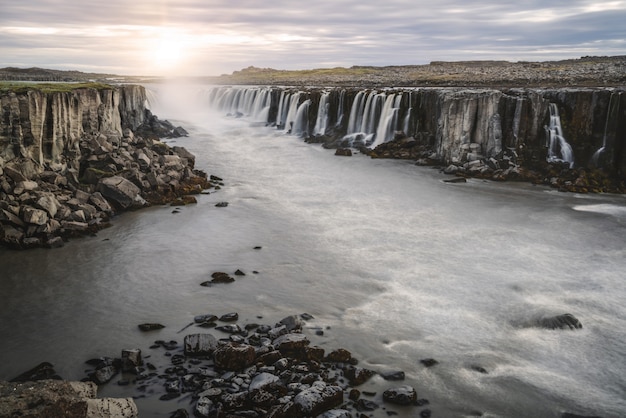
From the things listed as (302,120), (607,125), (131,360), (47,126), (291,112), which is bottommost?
(131,360)

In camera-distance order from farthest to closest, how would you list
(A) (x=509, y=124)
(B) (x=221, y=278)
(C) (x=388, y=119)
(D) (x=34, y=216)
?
1. (C) (x=388, y=119)
2. (A) (x=509, y=124)
3. (D) (x=34, y=216)
4. (B) (x=221, y=278)

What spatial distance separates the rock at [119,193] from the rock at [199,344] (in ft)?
46.0

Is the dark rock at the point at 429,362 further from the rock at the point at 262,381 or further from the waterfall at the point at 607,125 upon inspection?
the waterfall at the point at 607,125

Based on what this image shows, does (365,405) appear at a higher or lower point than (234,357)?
lower

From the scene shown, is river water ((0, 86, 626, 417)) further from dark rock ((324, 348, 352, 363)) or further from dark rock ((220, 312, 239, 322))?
dark rock ((324, 348, 352, 363))

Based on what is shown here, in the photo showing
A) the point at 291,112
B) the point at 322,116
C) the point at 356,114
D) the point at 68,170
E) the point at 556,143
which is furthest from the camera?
the point at 291,112

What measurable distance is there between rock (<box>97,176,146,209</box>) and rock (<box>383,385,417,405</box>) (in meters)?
18.0

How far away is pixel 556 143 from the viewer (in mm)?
34250

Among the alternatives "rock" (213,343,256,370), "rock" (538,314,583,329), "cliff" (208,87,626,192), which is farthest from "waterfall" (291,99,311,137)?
"rock" (213,343,256,370)

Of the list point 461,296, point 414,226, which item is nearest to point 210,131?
point 414,226

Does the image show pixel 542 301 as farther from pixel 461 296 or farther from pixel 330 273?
pixel 330 273

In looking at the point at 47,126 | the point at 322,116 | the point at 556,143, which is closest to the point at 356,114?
the point at 322,116

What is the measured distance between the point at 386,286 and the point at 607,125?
76.8ft

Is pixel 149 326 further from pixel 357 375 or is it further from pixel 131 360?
pixel 357 375
